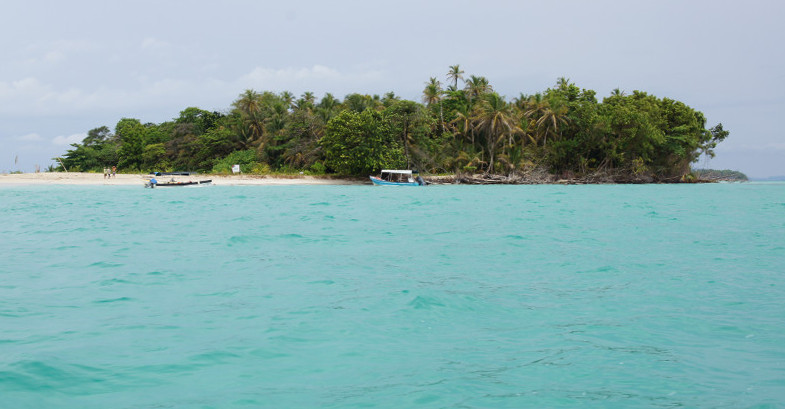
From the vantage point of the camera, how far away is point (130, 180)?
48.3m

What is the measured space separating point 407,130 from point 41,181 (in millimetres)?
32573

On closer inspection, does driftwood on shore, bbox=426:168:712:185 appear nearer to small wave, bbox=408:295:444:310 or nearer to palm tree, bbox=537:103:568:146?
palm tree, bbox=537:103:568:146

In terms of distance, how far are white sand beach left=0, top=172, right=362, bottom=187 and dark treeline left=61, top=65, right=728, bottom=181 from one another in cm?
197

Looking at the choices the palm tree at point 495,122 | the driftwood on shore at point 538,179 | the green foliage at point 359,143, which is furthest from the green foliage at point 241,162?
the palm tree at point 495,122

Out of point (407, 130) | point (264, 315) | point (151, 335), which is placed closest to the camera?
point (151, 335)

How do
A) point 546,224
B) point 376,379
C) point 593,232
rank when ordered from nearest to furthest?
point 376,379 → point 593,232 → point 546,224

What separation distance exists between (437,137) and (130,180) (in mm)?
29656

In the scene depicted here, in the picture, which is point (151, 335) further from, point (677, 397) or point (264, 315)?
point (677, 397)

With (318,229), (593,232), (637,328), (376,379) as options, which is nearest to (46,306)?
(376,379)

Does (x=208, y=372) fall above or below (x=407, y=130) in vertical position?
below

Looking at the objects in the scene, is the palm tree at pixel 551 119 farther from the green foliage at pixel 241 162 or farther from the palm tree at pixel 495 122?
the green foliage at pixel 241 162

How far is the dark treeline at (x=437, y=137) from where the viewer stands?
51688 millimetres

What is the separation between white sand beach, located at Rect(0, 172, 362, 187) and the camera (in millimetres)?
46344

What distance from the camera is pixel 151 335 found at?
19.7 feet
